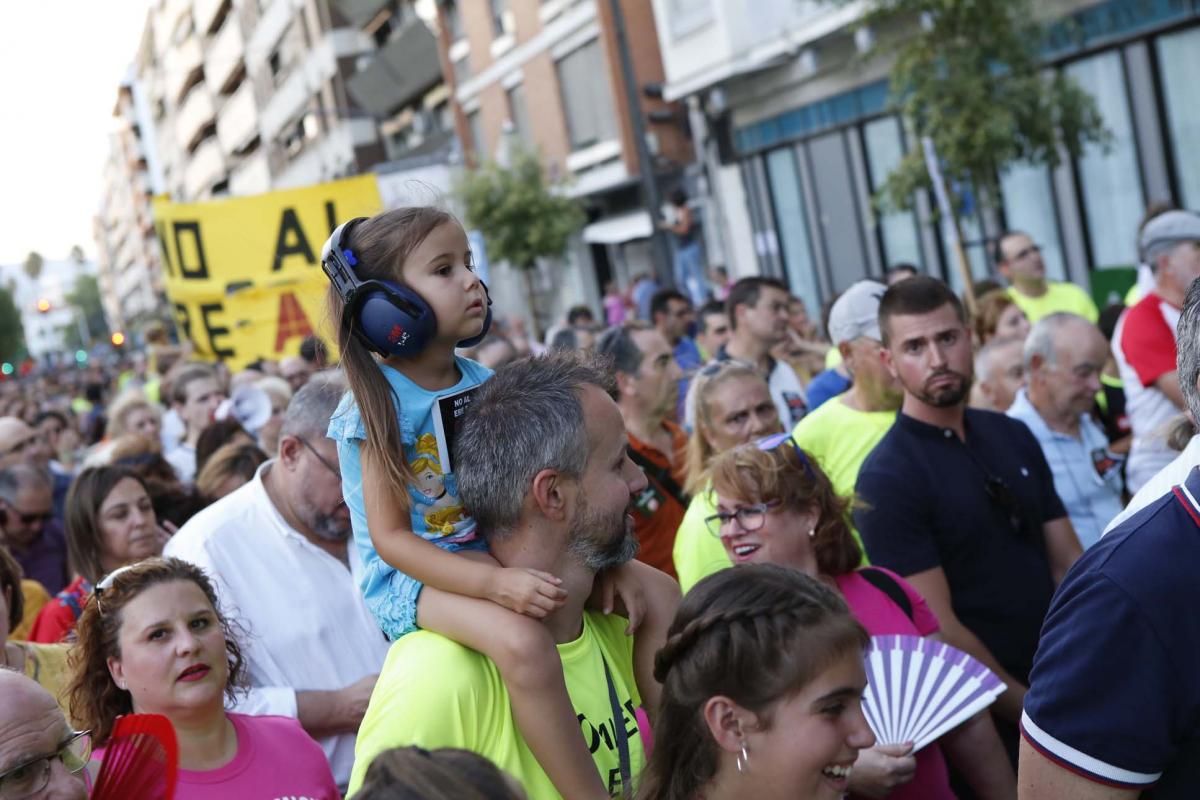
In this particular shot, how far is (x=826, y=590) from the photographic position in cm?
280

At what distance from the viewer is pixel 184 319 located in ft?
45.1

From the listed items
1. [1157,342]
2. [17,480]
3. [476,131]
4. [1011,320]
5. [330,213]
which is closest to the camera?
[1157,342]

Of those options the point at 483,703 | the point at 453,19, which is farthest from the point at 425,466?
the point at 453,19

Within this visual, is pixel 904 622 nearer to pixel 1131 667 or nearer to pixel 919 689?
pixel 919 689

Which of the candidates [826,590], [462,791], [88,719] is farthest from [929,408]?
[462,791]

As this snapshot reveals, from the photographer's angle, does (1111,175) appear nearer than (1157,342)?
No

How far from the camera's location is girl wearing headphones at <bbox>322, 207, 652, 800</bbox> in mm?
2678

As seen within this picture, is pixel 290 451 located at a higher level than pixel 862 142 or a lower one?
lower

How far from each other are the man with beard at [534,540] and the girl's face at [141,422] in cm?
814

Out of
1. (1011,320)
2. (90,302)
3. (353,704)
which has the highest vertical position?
(90,302)

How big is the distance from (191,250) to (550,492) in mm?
11261

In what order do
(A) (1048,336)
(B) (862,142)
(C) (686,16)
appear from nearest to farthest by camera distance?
(A) (1048,336) → (B) (862,142) → (C) (686,16)

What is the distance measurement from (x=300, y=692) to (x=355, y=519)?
144 centimetres

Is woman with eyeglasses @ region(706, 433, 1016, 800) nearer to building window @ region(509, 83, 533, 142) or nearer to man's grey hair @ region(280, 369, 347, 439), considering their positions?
man's grey hair @ region(280, 369, 347, 439)
